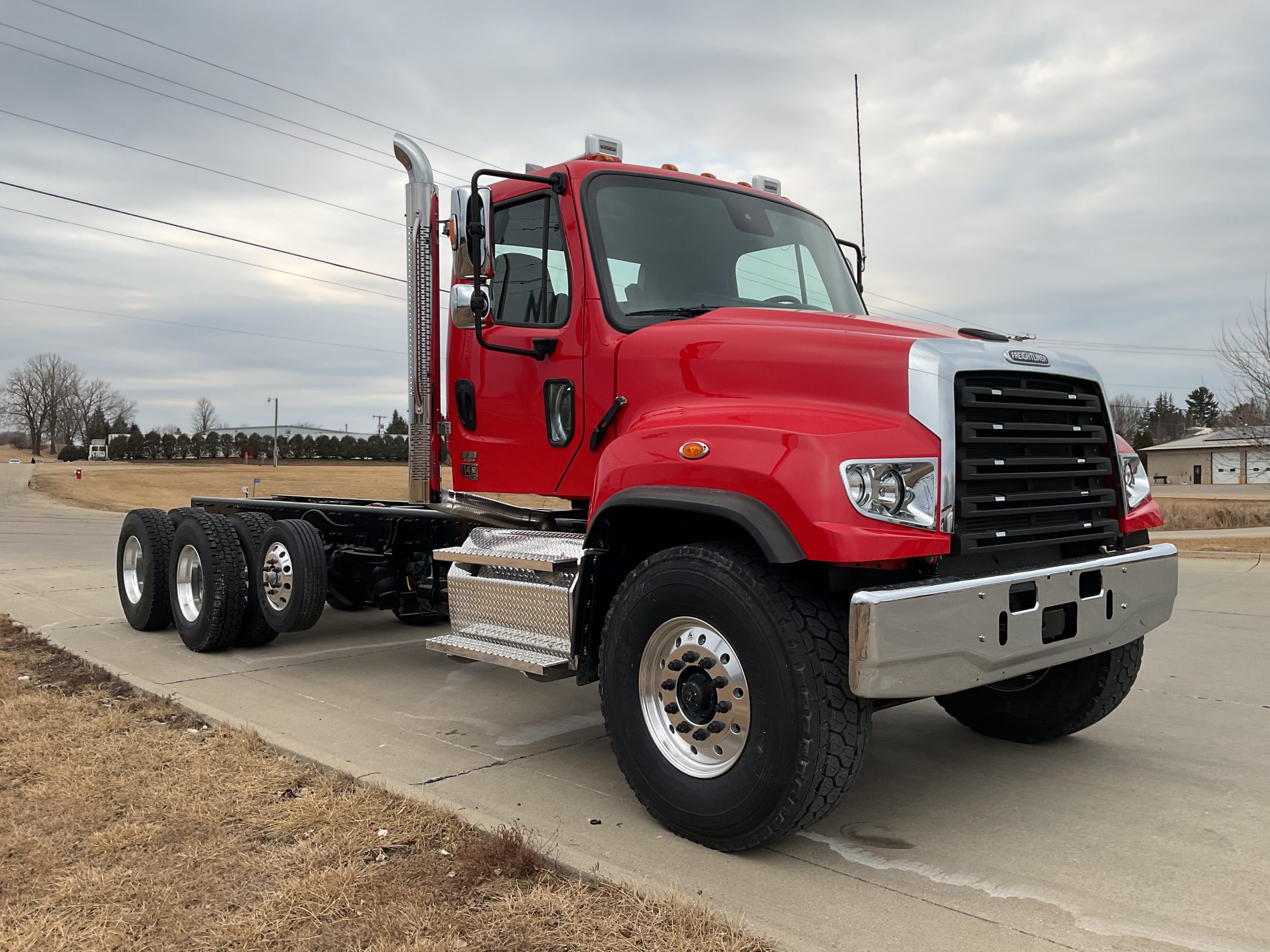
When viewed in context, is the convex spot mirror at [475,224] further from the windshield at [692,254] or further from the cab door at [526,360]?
the windshield at [692,254]

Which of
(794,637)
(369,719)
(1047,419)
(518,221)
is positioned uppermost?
(518,221)

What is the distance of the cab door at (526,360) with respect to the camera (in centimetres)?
461

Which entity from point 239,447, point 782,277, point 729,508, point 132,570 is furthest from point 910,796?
point 239,447

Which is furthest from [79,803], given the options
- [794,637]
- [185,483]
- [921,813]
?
[185,483]

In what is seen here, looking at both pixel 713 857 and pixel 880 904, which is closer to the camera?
pixel 880 904

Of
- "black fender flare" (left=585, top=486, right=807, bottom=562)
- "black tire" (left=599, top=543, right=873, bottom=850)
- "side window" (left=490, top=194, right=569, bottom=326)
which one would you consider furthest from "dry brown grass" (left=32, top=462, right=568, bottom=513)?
"black tire" (left=599, top=543, right=873, bottom=850)

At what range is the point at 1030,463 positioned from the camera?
3.62m

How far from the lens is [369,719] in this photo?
529 cm

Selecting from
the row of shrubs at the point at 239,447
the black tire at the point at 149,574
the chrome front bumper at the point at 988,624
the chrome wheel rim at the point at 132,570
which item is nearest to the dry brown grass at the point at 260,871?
the chrome front bumper at the point at 988,624

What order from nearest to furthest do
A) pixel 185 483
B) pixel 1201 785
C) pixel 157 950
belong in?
pixel 157 950 < pixel 1201 785 < pixel 185 483

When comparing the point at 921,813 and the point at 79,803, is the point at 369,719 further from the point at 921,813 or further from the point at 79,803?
the point at 921,813

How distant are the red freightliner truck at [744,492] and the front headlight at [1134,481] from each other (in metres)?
0.02

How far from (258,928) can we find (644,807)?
151 centimetres

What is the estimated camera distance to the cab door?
15.1 ft
